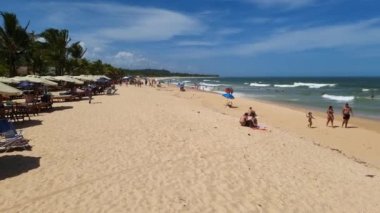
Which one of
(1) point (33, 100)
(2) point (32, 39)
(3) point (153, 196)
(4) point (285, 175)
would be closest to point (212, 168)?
(4) point (285, 175)

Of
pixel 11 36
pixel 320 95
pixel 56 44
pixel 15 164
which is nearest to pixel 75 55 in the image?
pixel 56 44

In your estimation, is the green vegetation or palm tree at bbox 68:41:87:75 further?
palm tree at bbox 68:41:87:75

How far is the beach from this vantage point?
249 inches

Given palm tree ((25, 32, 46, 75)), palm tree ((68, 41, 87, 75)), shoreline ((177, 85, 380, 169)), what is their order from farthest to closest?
palm tree ((68, 41, 87, 75)) < palm tree ((25, 32, 46, 75)) < shoreline ((177, 85, 380, 169))

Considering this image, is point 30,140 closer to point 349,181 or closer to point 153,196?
point 153,196

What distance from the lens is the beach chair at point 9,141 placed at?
9.23 metres

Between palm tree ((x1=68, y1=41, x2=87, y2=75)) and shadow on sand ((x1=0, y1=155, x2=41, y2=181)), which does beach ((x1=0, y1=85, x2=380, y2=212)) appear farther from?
palm tree ((x1=68, y1=41, x2=87, y2=75))

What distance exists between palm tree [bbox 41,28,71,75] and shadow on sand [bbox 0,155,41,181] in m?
37.4

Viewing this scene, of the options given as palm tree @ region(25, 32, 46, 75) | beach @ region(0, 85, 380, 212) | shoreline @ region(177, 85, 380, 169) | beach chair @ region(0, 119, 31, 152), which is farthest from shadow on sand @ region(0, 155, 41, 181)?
palm tree @ region(25, 32, 46, 75)

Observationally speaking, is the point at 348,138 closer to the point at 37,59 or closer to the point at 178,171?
the point at 178,171

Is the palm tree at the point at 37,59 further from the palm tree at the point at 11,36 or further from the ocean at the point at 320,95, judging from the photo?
the ocean at the point at 320,95

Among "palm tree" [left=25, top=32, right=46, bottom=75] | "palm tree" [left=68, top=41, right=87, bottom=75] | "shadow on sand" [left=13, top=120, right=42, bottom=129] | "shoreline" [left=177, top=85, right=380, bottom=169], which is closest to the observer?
"shoreline" [left=177, top=85, right=380, bottom=169]

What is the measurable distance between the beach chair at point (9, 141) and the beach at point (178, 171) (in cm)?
38

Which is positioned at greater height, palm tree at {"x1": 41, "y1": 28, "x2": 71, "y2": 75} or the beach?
palm tree at {"x1": 41, "y1": 28, "x2": 71, "y2": 75}
